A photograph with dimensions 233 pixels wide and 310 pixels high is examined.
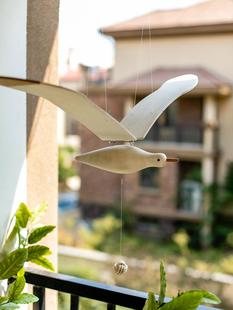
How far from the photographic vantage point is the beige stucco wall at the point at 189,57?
7582 millimetres

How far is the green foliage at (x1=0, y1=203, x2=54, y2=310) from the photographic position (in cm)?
122

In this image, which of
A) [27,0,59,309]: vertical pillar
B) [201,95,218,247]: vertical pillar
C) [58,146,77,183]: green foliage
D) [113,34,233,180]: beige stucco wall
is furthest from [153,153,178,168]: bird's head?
[58,146,77,183]: green foliage

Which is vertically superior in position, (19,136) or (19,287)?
(19,136)

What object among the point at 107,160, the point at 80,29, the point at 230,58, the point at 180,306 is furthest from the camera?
the point at 230,58

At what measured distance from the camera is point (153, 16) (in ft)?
26.6

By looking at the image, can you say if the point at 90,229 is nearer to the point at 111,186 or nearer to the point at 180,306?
the point at 111,186

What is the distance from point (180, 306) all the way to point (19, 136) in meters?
0.76

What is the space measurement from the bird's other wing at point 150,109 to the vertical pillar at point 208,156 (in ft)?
22.6

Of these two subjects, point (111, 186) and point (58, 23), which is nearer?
point (58, 23)

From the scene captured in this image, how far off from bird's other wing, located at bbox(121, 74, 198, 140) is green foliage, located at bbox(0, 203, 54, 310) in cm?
46

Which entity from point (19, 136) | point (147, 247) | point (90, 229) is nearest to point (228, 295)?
point (147, 247)

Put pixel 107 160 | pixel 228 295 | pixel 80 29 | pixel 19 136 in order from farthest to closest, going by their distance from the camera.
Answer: pixel 228 295 → pixel 80 29 → pixel 19 136 → pixel 107 160

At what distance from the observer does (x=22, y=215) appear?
4.59 feet

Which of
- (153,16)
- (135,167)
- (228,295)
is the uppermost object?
(153,16)
